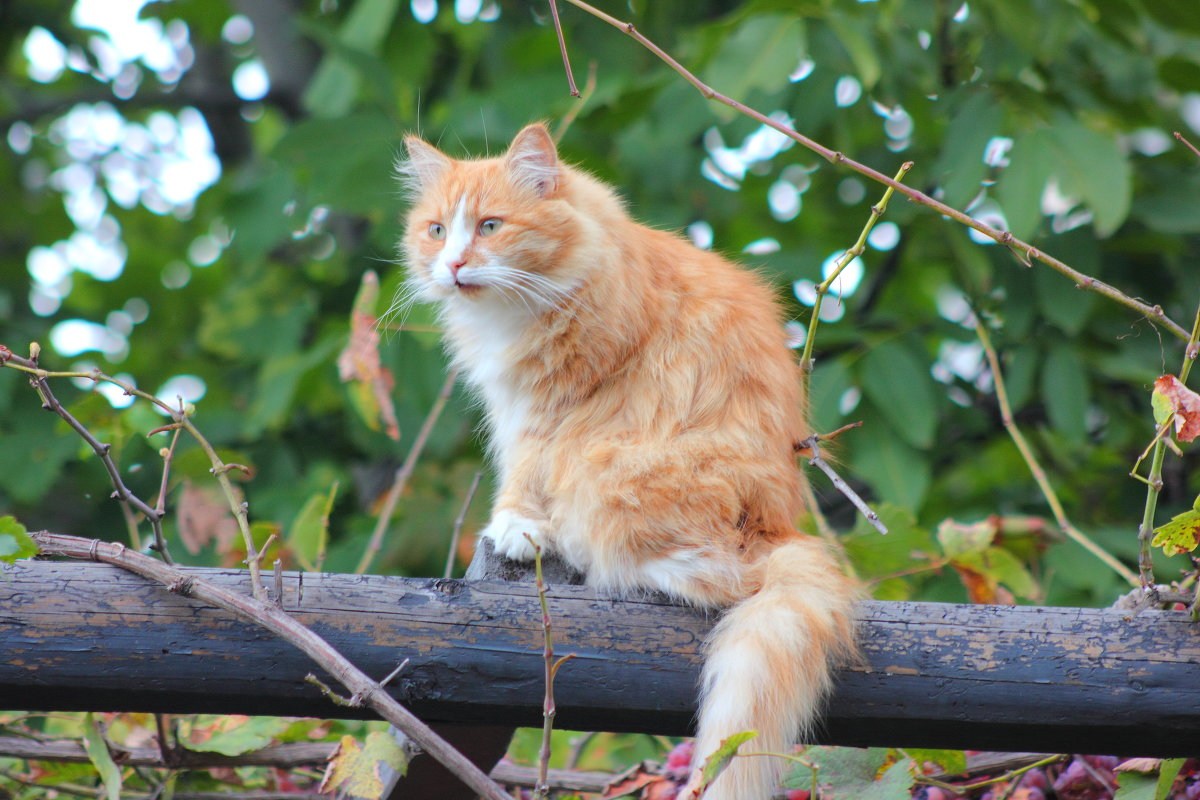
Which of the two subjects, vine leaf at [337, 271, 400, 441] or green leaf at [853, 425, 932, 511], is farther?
green leaf at [853, 425, 932, 511]

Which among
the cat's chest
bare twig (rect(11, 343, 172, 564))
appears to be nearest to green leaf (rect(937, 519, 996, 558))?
the cat's chest

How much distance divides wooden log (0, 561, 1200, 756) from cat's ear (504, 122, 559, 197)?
1.09 meters

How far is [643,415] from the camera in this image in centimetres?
235

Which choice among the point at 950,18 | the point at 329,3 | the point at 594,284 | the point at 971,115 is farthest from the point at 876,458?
the point at 329,3

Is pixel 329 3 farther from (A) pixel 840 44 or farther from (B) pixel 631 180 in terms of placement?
(A) pixel 840 44

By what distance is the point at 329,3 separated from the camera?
515 cm

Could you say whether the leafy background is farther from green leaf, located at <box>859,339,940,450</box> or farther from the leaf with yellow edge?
the leaf with yellow edge

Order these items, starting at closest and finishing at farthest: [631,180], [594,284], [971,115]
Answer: [594,284]
[971,115]
[631,180]

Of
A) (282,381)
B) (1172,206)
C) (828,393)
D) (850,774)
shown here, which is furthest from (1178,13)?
(282,381)

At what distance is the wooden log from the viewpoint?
184 cm

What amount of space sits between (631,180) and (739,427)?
201 cm

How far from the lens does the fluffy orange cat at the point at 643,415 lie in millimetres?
1921

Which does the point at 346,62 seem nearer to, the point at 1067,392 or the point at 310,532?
the point at 310,532

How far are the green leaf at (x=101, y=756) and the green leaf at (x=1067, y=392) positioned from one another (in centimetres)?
270
